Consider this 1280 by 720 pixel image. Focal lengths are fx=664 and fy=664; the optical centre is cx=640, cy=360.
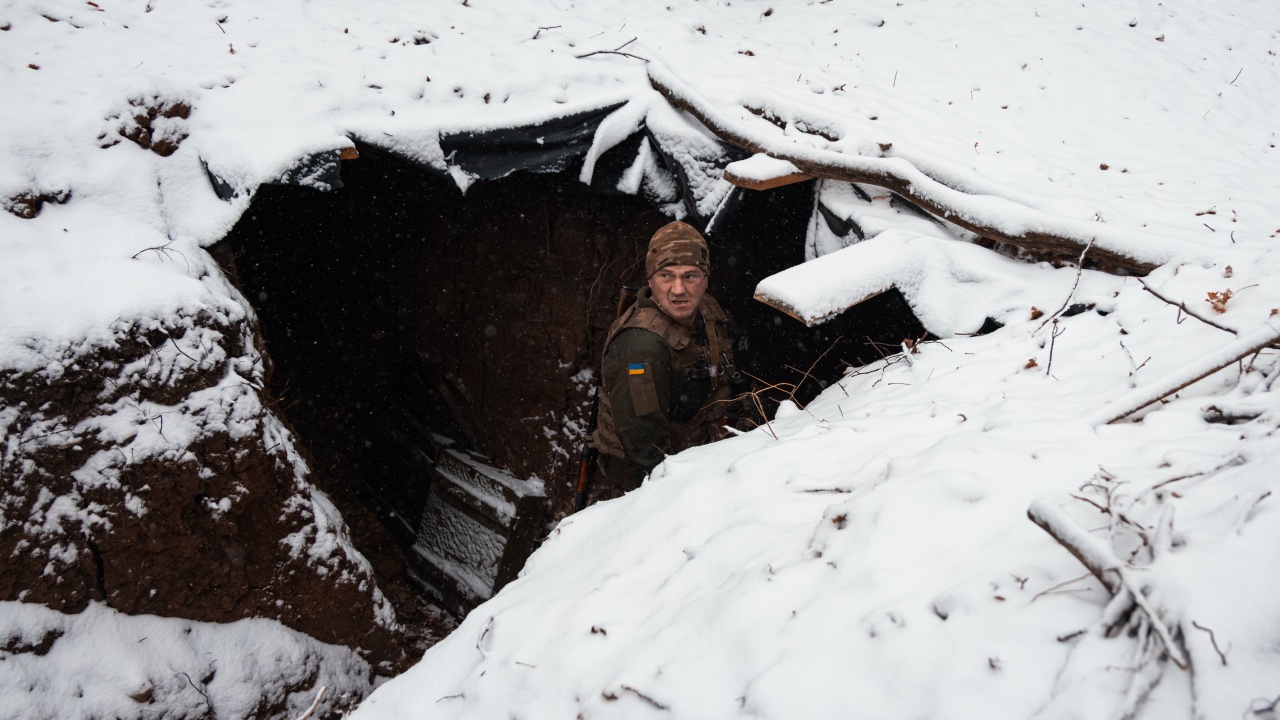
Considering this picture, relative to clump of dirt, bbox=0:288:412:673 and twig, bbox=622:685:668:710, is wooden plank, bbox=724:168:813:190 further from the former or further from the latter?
twig, bbox=622:685:668:710

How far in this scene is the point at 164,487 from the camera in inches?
114

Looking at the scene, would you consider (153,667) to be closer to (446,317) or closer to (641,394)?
(641,394)

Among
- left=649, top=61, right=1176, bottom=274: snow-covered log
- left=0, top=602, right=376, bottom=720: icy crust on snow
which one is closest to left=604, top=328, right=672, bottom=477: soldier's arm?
left=649, top=61, right=1176, bottom=274: snow-covered log

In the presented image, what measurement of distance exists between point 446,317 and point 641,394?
9.98 ft

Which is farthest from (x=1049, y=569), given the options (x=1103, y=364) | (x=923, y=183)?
(x=923, y=183)

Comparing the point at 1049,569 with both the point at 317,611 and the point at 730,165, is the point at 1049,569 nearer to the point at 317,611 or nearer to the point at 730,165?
the point at 730,165

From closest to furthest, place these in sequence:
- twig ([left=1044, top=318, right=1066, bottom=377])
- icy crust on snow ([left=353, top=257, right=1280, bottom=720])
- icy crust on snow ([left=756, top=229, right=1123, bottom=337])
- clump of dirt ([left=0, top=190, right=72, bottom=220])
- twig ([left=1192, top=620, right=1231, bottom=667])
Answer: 1. twig ([left=1192, top=620, right=1231, bottom=667])
2. icy crust on snow ([left=353, top=257, right=1280, bottom=720])
3. twig ([left=1044, top=318, right=1066, bottom=377])
4. clump of dirt ([left=0, top=190, right=72, bottom=220])
5. icy crust on snow ([left=756, top=229, right=1123, bottom=337])

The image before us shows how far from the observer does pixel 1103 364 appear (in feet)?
7.57

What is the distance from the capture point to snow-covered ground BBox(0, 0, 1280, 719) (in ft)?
4.17

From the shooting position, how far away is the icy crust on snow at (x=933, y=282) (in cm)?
303

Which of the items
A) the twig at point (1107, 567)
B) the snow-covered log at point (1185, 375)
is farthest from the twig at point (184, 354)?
the snow-covered log at point (1185, 375)

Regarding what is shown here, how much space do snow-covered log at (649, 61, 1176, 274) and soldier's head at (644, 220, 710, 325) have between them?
0.84m

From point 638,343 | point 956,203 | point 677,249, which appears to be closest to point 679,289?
point 677,249

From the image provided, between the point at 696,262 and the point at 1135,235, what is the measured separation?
6.60ft
